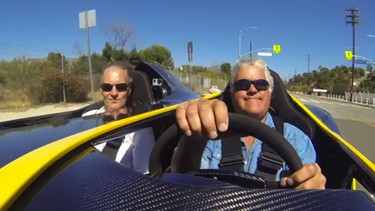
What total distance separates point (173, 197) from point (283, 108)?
2065 mm

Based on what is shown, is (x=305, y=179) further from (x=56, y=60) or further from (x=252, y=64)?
(x=56, y=60)

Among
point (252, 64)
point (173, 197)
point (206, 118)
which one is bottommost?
point (173, 197)

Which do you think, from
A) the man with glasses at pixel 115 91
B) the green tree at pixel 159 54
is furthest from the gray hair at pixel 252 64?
the green tree at pixel 159 54

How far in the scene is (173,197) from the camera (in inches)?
46.1

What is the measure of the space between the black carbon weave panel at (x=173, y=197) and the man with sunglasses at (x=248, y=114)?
34 cm

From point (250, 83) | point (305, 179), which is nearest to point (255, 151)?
point (250, 83)

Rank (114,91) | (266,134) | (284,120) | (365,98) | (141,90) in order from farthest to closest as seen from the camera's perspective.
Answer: (365,98), (141,90), (114,91), (284,120), (266,134)

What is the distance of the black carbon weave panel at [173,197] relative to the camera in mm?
1133

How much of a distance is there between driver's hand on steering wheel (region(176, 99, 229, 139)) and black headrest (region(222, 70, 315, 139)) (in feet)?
4.45

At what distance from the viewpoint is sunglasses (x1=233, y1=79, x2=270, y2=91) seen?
9.23ft

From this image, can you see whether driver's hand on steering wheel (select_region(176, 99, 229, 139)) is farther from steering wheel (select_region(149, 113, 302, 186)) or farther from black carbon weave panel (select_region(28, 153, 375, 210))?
black carbon weave panel (select_region(28, 153, 375, 210))

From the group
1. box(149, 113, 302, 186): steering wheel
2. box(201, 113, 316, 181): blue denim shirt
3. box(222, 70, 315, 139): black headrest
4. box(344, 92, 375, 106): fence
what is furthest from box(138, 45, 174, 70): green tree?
box(149, 113, 302, 186): steering wheel

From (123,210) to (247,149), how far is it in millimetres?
1529

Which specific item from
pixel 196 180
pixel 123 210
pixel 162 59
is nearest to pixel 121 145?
pixel 196 180
